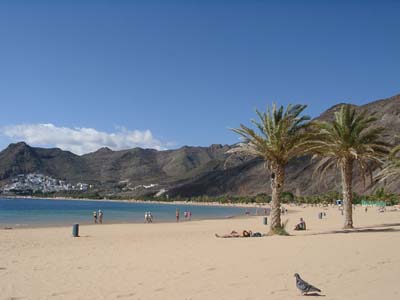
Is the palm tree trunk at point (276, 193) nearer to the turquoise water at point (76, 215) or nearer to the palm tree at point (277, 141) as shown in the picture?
the palm tree at point (277, 141)

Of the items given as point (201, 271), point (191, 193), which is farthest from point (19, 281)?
point (191, 193)

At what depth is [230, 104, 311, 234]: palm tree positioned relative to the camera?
2025cm

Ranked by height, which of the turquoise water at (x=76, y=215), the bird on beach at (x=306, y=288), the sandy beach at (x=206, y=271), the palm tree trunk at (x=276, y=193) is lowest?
the turquoise water at (x=76, y=215)

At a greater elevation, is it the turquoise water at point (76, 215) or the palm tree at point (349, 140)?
the palm tree at point (349, 140)

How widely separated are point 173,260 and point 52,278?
11.8ft

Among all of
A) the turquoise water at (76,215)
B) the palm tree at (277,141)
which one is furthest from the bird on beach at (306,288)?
the turquoise water at (76,215)

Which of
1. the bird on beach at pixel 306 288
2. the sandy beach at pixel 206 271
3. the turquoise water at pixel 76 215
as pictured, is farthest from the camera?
the turquoise water at pixel 76 215

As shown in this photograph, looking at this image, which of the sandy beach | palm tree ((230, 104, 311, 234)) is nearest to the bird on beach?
the sandy beach

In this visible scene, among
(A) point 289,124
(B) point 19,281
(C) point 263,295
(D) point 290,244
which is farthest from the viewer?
(A) point 289,124

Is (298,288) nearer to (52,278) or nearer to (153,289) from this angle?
(153,289)

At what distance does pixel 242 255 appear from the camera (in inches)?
506

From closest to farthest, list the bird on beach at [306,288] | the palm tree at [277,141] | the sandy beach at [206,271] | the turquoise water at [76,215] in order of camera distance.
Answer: the bird on beach at [306,288]
the sandy beach at [206,271]
the palm tree at [277,141]
the turquoise water at [76,215]

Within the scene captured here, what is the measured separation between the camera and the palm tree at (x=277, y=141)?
20250 millimetres

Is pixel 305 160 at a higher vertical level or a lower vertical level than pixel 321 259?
higher
